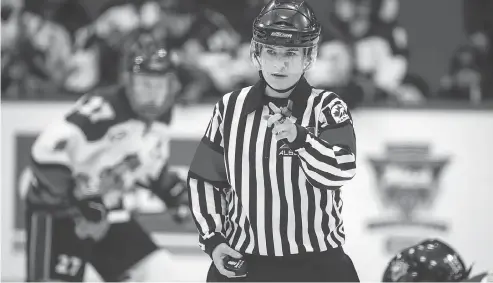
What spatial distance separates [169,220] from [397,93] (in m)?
2.64

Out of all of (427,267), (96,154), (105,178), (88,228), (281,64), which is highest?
(281,64)

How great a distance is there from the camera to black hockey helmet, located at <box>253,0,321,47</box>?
2457 millimetres

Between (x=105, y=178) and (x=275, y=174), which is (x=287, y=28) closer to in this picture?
(x=275, y=174)

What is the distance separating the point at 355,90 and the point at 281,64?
384cm

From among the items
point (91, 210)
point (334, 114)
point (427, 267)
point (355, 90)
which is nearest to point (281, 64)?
point (334, 114)

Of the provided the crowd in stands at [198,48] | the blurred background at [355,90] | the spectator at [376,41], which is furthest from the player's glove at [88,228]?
the spectator at [376,41]

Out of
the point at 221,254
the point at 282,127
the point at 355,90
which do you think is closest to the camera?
the point at 282,127

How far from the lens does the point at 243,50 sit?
7.68 metres

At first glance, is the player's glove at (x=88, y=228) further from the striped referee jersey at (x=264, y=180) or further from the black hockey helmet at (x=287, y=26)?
the black hockey helmet at (x=287, y=26)

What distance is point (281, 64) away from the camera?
2475 mm

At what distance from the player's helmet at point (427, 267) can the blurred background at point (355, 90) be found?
97.9 inches

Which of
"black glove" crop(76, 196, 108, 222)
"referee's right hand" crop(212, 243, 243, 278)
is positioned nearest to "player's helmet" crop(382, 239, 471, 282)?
"referee's right hand" crop(212, 243, 243, 278)

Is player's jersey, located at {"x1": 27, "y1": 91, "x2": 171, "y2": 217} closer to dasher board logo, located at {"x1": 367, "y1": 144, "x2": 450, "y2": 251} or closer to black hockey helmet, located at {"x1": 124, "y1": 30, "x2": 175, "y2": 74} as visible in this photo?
black hockey helmet, located at {"x1": 124, "y1": 30, "x2": 175, "y2": 74}

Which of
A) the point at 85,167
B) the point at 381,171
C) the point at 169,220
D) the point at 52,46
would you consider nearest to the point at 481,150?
the point at 381,171
